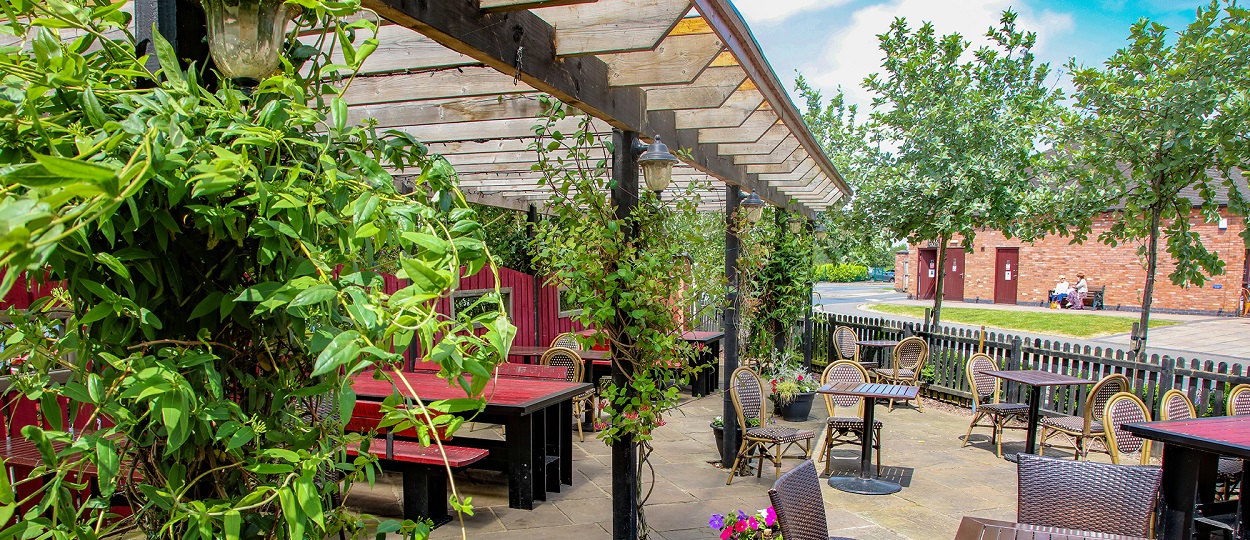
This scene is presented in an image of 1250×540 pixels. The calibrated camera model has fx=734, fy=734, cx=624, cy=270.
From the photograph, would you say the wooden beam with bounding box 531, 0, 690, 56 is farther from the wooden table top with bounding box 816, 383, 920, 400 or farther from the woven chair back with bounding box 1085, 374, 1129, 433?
the woven chair back with bounding box 1085, 374, 1129, 433

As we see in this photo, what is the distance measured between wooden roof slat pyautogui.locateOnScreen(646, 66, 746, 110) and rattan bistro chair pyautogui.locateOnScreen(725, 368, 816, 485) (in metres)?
2.55

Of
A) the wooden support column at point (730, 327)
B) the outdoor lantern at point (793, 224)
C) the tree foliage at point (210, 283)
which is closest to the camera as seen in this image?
the tree foliage at point (210, 283)

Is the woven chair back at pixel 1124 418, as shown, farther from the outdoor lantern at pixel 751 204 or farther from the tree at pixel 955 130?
the tree at pixel 955 130

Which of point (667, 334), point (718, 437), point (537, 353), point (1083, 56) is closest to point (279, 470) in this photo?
point (667, 334)

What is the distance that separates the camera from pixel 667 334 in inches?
151

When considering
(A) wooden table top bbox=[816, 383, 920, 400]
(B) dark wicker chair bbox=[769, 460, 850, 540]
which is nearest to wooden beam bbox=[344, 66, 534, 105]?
(B) dark wicker chair bbox=[769, 460, 850, 540]

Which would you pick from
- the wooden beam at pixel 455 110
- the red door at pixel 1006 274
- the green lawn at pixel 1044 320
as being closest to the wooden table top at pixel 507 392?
the wooden beam at pixel 455 110

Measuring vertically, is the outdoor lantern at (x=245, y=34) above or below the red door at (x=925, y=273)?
above

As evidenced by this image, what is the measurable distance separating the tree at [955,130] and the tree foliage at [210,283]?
34.5 feet

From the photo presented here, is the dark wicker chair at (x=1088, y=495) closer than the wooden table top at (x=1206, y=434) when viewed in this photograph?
Yes

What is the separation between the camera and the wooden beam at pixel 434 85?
344 cm

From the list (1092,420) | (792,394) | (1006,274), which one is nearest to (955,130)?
(792,394)

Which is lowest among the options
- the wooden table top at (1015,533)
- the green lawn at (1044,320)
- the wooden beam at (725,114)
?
the green lawn at (1044,320)

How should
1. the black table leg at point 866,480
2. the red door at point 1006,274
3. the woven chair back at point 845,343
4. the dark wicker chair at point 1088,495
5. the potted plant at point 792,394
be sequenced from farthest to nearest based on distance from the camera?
the red door at point 1006,274, the woven chair back at point 845,343, the potted plant at point 792,394, the black table leg at point 866,480, the dark wicker chair at point 1088,495
